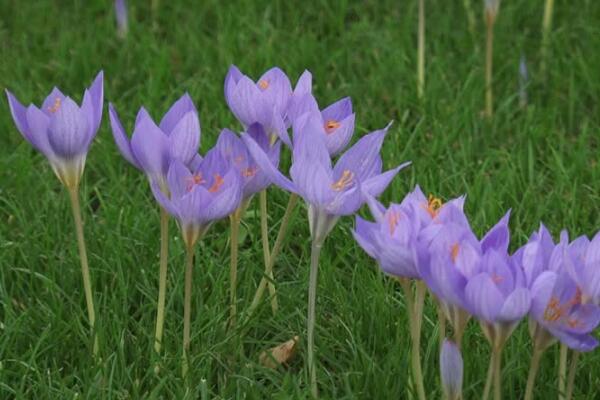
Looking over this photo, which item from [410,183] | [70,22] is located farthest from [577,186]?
[70,22]

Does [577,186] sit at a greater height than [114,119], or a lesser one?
lesser

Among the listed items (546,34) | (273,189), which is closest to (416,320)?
(273,189)

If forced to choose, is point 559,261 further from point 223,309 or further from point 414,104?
point 414,104

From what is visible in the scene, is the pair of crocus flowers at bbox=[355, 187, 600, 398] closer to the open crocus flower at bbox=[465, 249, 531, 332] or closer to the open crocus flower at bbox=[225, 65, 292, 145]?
the open crocus flower at bbox=[465, 249, 531, 332]

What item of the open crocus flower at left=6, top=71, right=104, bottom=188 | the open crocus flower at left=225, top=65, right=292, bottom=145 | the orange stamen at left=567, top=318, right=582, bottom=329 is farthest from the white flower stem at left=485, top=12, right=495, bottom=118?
the orange stamen at left=567, top=318, right=582, bottom=329

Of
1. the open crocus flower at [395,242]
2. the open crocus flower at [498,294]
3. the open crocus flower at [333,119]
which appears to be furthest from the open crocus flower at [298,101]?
the open crocus flower at [498,294]

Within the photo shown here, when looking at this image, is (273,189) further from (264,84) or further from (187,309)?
(187,309)
